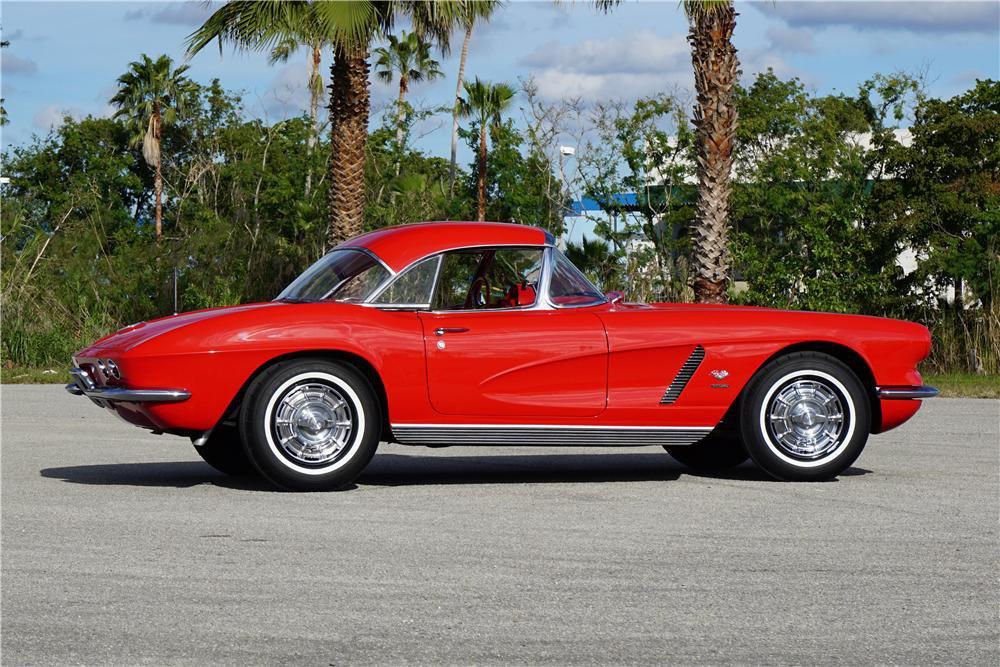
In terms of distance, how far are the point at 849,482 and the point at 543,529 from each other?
282 centimetres

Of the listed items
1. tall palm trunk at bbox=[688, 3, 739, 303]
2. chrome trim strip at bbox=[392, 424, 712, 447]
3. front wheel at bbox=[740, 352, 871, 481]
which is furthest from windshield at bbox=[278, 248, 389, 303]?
tall palm trunk at bbox=[688, 3, 739, 303]

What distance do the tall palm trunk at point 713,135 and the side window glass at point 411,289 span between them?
12.1 metres

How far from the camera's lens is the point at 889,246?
103 ft

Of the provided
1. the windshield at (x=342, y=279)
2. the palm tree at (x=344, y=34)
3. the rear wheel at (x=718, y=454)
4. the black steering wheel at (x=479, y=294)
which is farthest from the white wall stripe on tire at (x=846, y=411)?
the palm tree at (x=344, y=34)

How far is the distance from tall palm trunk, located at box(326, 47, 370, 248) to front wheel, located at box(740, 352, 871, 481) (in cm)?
1614

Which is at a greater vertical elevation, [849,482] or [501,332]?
[501,332]

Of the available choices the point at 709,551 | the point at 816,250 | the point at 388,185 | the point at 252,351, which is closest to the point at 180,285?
the point at 388,185

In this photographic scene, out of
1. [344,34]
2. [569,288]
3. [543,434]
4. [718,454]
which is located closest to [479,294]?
[569,288]

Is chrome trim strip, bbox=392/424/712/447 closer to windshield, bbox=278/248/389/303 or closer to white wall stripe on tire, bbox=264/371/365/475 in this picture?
white wall stripe on tire, bbox=264/371/365/475

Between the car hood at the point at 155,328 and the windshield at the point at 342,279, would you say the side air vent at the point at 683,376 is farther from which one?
the car hood at the point at 155,328

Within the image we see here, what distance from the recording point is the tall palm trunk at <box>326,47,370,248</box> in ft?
78.6

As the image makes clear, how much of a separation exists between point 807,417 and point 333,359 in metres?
3.00

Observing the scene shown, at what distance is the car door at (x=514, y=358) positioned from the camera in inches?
327

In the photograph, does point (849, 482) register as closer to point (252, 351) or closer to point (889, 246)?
point (252, 351)
